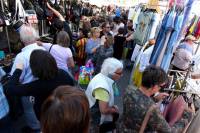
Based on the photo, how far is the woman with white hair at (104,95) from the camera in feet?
7.45

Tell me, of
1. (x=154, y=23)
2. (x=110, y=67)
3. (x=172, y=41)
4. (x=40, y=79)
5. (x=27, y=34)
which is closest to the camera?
(x=40, y=79)

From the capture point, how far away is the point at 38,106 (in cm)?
231

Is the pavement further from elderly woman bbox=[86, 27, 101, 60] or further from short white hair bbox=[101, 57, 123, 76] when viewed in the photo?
short white hair bbox=[101, 57, 123, 76]

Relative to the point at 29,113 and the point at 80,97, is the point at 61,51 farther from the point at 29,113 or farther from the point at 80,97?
the point at 80,97

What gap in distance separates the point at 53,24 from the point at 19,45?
57.5 inches

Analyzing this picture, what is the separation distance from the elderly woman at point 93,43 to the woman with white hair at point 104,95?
2533mm

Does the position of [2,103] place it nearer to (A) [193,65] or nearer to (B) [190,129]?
(B) [190,129]

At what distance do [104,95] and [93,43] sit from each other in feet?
9.17

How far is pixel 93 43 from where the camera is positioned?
4.94 m

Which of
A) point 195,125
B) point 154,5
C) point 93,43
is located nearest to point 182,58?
point 195,125

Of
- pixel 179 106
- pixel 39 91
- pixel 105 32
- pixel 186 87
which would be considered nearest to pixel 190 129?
pixel 179 106

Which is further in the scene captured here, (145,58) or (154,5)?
(154,5)

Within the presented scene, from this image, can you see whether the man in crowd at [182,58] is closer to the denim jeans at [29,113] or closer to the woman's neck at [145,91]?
the woman's neck at [145,91]

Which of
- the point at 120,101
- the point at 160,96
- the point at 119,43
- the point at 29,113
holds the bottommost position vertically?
the point at 120,101
